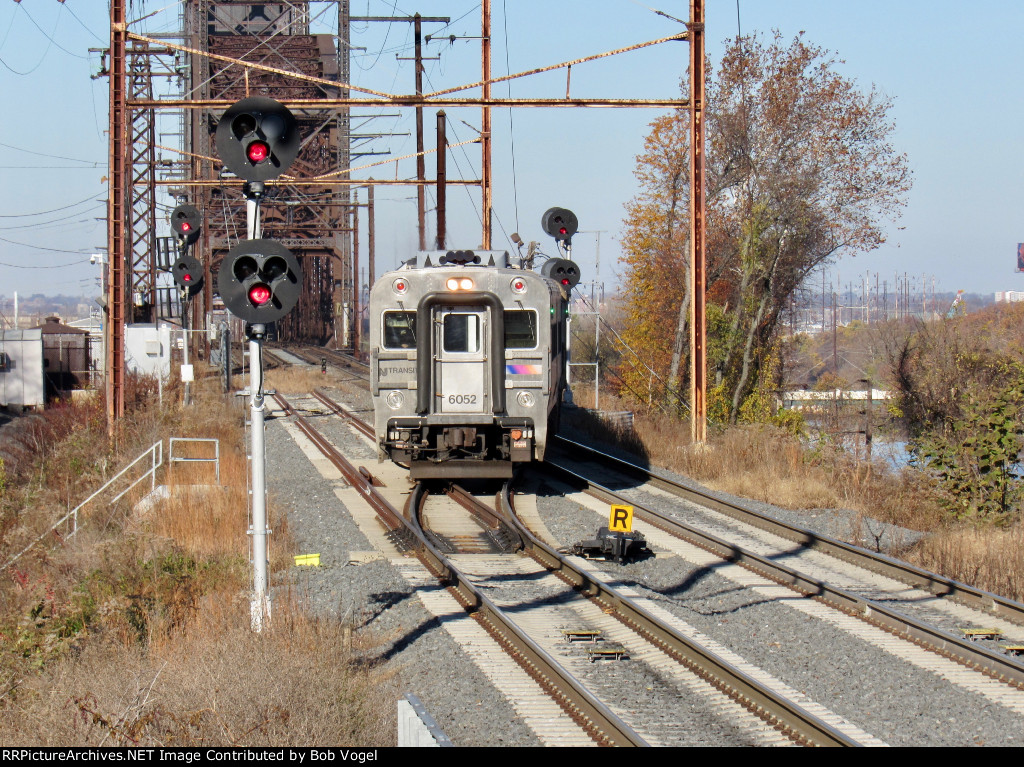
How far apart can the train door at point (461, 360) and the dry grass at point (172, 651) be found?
2795 millimetres

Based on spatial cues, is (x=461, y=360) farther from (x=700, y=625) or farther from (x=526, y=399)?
(x=700, y=625)

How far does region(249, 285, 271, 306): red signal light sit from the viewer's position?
7.34m

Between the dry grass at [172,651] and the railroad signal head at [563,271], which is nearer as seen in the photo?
the dry grass at [172,651]

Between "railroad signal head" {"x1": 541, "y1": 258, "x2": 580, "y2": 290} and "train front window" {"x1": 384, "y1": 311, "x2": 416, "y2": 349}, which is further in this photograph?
"railroad signal head" {"x1": 541, "y1": 258, "x2": 580, "y2": 290}

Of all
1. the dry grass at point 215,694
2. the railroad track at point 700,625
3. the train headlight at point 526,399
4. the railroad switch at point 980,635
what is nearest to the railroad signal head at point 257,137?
the dry grass at point 215,694

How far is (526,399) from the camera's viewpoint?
46.3 feet

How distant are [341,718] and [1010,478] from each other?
1243cm

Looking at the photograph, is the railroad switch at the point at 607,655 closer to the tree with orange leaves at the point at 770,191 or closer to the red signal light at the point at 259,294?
the red signal light at the point at 259,294

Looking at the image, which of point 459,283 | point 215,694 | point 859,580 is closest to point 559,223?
point 459,283

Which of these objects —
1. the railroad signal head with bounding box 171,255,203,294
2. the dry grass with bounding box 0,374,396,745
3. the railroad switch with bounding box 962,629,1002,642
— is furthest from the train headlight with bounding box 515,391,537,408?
the railroad signal head with bounding box 171,255,203,294

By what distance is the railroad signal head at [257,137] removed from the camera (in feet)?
24.7

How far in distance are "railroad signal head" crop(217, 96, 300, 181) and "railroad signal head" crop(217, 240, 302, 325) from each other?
0.60 metres

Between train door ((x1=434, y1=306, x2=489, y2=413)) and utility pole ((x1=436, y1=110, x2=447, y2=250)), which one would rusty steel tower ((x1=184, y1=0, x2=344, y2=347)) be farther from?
train door ((x1=434, y1=306, x2=489, y2=413))

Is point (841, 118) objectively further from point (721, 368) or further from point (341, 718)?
point (341, 718)
